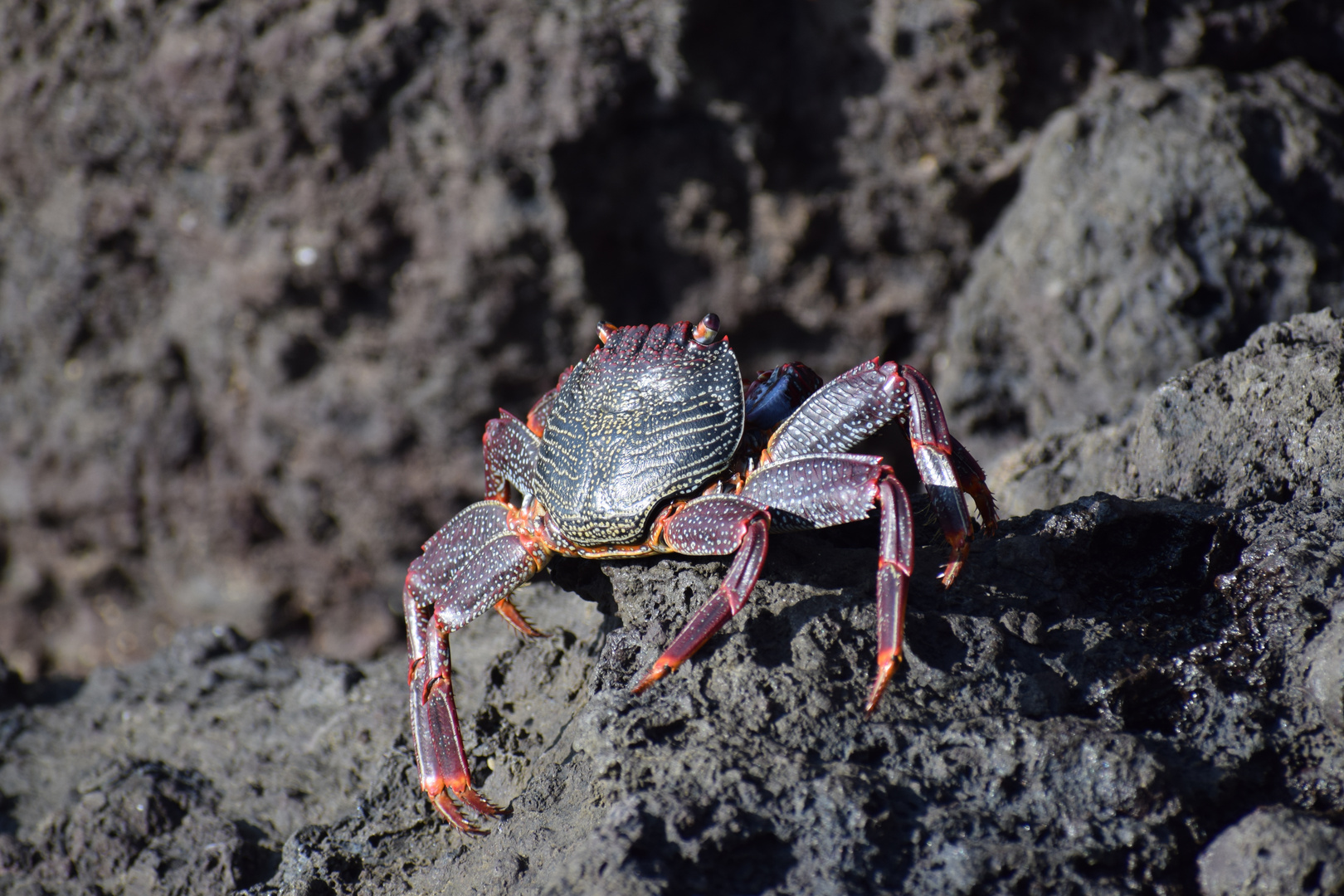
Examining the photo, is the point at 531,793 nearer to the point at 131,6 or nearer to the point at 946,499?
the point at 946,499

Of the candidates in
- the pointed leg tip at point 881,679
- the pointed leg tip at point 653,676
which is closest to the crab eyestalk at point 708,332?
the pointed leg tip at point 653,676

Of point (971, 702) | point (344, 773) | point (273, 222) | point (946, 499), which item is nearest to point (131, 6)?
point (273, 222)

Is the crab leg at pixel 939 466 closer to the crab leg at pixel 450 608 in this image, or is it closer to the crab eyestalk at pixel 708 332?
the crab eyestalk at pixel 708 332

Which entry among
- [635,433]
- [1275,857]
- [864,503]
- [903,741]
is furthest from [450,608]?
[1275,857]

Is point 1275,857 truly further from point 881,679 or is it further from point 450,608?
point 450,608

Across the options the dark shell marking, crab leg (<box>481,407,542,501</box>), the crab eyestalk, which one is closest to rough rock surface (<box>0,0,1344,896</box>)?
the dark shell marking

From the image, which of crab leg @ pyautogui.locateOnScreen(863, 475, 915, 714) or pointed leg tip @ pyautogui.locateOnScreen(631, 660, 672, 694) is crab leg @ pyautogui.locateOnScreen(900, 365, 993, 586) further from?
pointed leg tip @ pyautogui.locateOnScreen(631, 660, 672, 694)
